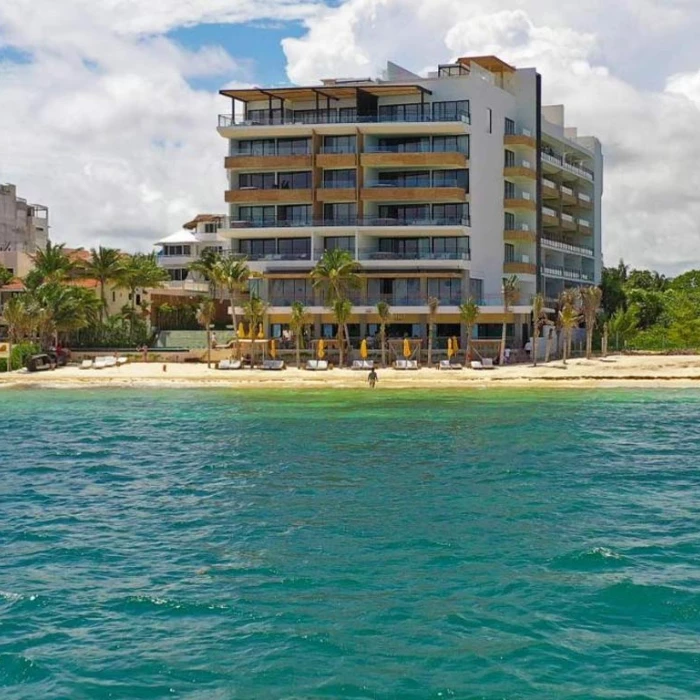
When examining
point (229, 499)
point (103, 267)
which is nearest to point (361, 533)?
point (229, 499)

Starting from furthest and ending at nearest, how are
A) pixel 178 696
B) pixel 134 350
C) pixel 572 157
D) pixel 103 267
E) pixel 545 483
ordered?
1. pixel 572 157
2. pixel 103 267
3. pixel 134 350
4. pixel 545 483
5. pixel 178 696

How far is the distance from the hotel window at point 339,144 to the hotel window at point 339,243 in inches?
304

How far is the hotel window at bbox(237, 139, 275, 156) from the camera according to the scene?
96.0 metres

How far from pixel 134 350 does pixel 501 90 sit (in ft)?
138

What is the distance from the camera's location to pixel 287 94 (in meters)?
95.6

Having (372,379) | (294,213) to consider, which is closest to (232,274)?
(294,213)

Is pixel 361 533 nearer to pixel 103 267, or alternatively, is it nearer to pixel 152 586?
pixel 152 586

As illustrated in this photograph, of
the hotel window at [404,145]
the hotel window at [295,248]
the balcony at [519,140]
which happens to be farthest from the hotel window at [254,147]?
the balcony at [519,140]

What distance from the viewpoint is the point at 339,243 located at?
94500 mm

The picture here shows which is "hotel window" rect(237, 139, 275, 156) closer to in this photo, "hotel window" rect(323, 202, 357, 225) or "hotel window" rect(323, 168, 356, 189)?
"hotel window" rect(323, 168, 356, 189)

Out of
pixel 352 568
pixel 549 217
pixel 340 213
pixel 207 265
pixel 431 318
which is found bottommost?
pixel 352 568

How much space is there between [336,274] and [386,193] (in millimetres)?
13057

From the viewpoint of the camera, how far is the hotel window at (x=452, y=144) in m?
94.5

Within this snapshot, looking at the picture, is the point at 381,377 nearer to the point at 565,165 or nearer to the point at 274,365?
the point at 274,365
